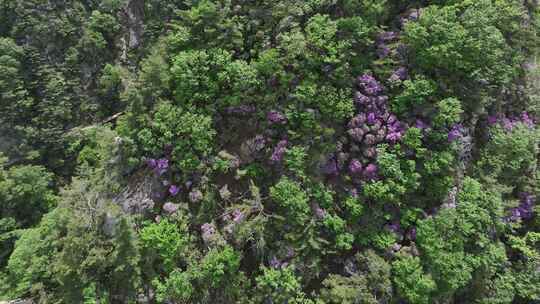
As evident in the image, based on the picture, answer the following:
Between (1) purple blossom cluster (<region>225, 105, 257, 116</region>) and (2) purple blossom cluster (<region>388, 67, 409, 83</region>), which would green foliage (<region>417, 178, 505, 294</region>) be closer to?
(2) purple blossom cluster (<region>388, 67, 409, 83</region>)

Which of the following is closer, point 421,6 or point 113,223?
point 113,223

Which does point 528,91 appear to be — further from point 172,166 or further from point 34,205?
point 34,205

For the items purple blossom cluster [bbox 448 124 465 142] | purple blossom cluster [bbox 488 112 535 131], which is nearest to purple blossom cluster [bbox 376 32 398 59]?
purple blossom cluster [bbox 448 124 465 142]

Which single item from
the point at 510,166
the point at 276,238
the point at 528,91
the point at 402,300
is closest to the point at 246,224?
the point at 276,238

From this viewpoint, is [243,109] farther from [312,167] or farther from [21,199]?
[21,199]

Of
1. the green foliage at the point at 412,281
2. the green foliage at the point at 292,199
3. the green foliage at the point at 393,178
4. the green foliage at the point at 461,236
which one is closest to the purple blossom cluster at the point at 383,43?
the green foliage at the point at 393,178

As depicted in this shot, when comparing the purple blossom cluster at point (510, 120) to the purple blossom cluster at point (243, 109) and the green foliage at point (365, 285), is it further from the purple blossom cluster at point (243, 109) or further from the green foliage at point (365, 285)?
the purple blossom cluster at point (243, 109)
